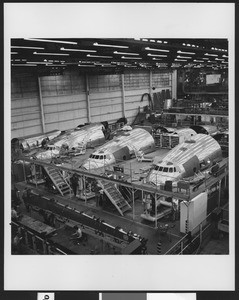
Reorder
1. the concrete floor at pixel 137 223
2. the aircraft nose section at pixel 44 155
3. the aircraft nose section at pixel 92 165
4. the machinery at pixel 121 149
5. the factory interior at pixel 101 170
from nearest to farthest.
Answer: the factory interior at pixel 101 170
the concrete floor at pixel 137 223
the aircraft nose section at pixel 92 165
the machinery at pixel 121 149
the aircraft nose section at pixel 44 155

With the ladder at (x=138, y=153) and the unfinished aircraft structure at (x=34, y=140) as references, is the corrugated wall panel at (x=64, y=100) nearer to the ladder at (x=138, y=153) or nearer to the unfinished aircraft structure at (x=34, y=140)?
the unfinished aircraft structure at (x=34, y=140)

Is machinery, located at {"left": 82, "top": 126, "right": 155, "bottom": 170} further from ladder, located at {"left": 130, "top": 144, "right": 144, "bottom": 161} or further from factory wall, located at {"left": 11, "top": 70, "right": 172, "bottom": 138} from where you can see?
factory wall, located at {"left": 11, "top": 70, "right": 172, "bottom": 138}

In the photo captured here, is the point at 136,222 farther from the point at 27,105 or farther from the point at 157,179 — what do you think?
the point at 27,105

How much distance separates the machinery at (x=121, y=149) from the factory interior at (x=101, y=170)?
0.32 feet

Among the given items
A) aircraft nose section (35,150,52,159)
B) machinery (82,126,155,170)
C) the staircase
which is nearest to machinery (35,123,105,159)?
aircraft nose section (35,150,52,159)

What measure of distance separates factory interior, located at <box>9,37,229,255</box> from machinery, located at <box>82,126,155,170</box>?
10 cm

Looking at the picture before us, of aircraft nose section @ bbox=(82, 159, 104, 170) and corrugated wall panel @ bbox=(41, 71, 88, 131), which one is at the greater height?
corrugated wall panel @ bbox=(41, 71, 88, 131)

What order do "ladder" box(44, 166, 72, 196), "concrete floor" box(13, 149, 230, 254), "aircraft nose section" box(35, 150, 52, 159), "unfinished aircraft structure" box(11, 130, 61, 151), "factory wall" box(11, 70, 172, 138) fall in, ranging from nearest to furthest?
"concrete floor" box(13, 149, 230, 254), "ladder" box(44, 166, 72, 196), "aircraft nose section" box(35, 150, 52, 159), "unfinished aircraft structure" box(11, 130, 61, 151), "factory wall" box(11, 70, 172, 138)

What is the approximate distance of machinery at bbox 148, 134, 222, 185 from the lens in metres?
20.3

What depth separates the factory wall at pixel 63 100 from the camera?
1406 inches

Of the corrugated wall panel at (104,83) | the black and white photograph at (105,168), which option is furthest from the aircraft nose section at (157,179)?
the corrugated wall panel at (104,83)

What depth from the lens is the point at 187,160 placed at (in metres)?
22.2

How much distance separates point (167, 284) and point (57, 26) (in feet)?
26.8

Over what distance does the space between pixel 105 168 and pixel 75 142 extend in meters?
11.0
